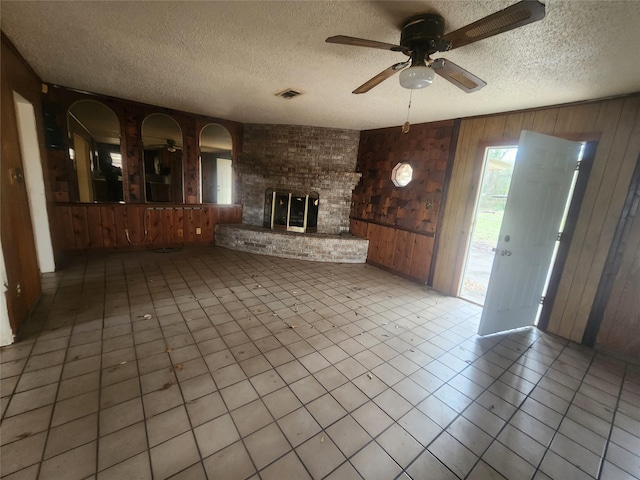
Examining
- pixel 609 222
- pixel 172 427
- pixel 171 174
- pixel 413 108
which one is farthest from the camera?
pixel 171 174

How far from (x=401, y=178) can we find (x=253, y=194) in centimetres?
301

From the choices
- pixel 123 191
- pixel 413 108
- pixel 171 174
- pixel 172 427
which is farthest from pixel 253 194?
pixel 172 427

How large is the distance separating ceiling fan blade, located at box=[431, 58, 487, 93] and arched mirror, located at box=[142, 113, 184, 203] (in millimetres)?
4509

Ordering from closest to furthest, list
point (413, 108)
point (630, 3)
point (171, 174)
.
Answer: point (630, 3) → point (413, 108) → point (171, 174)

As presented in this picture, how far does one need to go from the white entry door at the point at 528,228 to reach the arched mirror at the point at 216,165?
16.0 ft

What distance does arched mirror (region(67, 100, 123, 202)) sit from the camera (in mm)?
3857

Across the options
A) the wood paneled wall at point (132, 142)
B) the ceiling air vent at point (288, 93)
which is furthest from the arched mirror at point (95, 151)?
the ceiling air vent at point (288, 93)

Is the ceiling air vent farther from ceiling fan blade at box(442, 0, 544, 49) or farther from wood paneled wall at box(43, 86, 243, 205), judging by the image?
wood paneled wall at box(43, 86, 243, 205)

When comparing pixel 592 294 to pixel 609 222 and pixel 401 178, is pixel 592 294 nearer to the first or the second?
pixel 609 222

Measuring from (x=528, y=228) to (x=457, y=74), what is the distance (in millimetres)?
1784

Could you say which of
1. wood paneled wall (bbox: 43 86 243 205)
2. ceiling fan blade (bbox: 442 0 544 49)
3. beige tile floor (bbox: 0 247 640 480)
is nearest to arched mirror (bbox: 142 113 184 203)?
wood paneled wall (bbox: 43 86 243 205)

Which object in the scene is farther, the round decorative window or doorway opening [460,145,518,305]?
Result: the round decorative window

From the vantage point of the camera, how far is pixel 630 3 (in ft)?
4.44

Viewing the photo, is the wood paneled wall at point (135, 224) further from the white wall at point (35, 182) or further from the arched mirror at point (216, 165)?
the white wall at point (35, 182)
